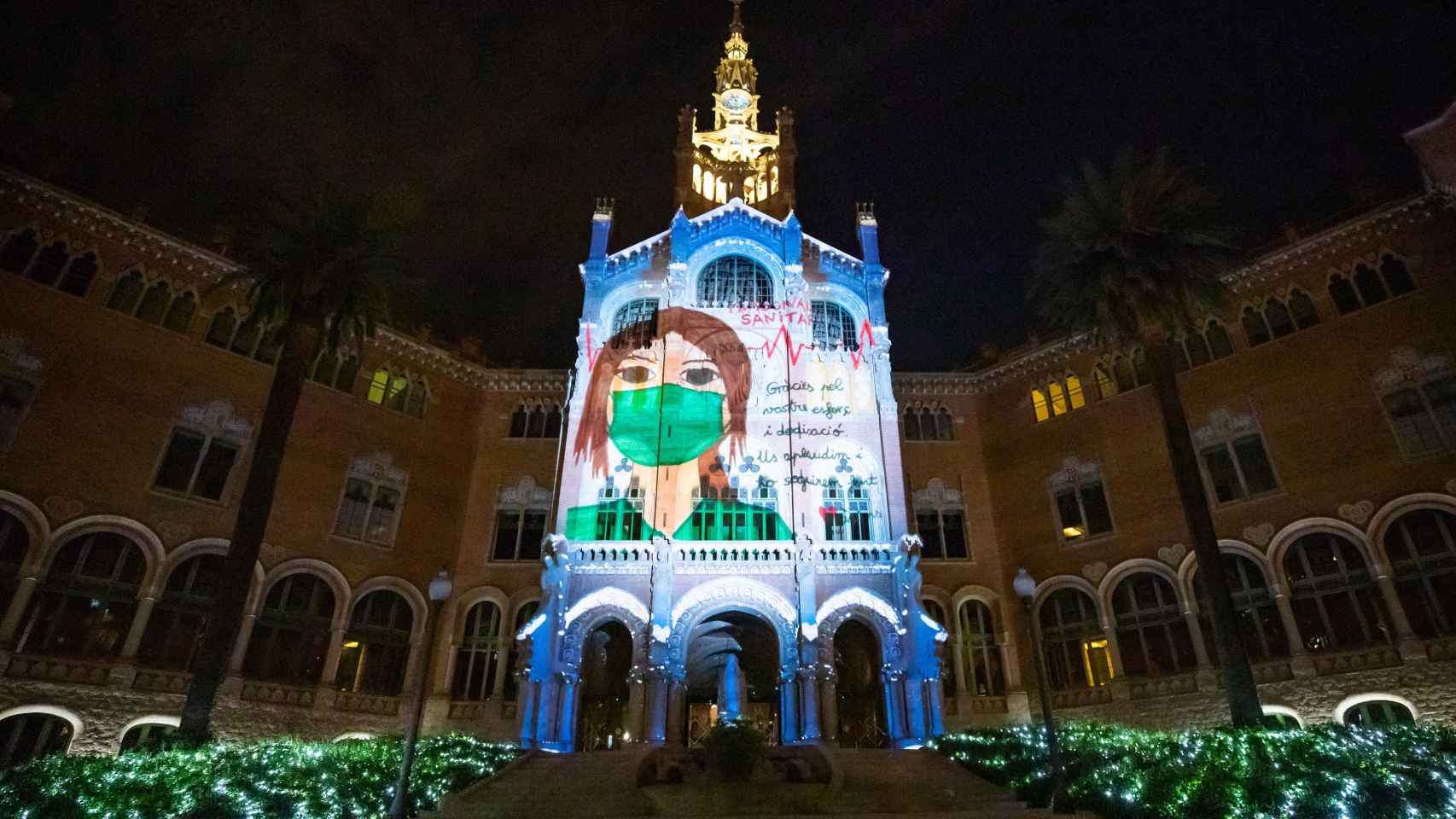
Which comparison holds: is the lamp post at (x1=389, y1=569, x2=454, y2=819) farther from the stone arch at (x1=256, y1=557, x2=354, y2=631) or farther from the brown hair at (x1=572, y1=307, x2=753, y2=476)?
the brown hair at (x1=572, y1=307, x2=753, y2=476)

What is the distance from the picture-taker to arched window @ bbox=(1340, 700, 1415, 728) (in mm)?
21203

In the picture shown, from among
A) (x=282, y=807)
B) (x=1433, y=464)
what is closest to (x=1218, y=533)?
(x=1433, y=464)

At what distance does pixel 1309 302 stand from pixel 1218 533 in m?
8.23

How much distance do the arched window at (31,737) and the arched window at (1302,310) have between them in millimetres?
38859

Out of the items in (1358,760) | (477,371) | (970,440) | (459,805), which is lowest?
(459,805)

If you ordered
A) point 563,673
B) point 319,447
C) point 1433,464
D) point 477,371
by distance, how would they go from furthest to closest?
point 477,371
point 319,447
point 563,673
point 1433,464

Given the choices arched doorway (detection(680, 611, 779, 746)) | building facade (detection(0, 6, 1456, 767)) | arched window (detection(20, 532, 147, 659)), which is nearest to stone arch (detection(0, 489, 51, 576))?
building facade (detection(0, 6, 1456, 767))

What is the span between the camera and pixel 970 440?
3362 centimetres

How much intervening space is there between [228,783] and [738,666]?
16922mm

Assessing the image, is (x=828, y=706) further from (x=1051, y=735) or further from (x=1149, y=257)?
(x=1149, y=257)

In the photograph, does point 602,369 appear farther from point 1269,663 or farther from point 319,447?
point 1269,663

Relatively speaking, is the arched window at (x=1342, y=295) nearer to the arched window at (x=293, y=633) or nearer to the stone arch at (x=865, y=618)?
the stone arch at (x=865, y=618)

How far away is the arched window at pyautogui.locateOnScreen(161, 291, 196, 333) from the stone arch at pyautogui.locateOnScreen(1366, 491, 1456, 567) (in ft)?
123

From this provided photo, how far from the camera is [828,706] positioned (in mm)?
23969
